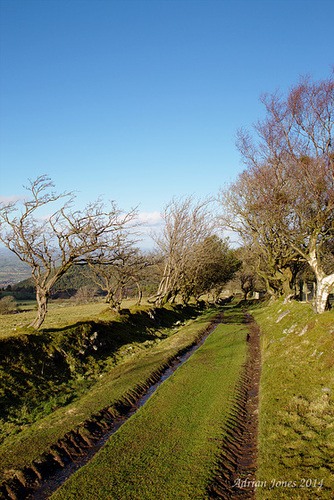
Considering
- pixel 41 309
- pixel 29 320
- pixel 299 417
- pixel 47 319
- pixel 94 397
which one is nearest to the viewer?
pixel 299 417

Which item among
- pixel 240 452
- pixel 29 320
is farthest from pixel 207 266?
pixel 240 452

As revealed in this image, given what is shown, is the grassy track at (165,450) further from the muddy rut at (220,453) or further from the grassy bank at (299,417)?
the grassy bank at (299,417)

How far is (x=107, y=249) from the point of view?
53.9ft

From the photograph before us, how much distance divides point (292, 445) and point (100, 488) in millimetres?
4449

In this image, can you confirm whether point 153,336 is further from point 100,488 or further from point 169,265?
point 100,488

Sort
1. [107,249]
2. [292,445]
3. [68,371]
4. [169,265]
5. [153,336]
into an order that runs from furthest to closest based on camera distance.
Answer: [169,265], [153,336], [107,249], [68,371], [292,445]

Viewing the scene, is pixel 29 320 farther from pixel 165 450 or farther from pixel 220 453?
pixel 220 453

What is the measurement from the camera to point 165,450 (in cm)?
775

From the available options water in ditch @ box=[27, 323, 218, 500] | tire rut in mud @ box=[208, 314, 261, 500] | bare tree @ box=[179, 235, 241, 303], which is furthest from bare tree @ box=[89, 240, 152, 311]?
bare tree @ box=[179, 235, 241, 303]

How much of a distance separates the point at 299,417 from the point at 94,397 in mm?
6796

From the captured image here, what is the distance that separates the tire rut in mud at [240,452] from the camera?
637 cm

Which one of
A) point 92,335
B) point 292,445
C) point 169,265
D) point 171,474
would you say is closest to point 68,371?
point 92,335

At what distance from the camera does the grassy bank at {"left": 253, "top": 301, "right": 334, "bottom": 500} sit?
6.16 meters

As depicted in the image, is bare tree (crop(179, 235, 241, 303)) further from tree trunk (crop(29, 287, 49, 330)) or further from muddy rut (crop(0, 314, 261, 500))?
muddy rut (crop(0, 314, 261, 500))
